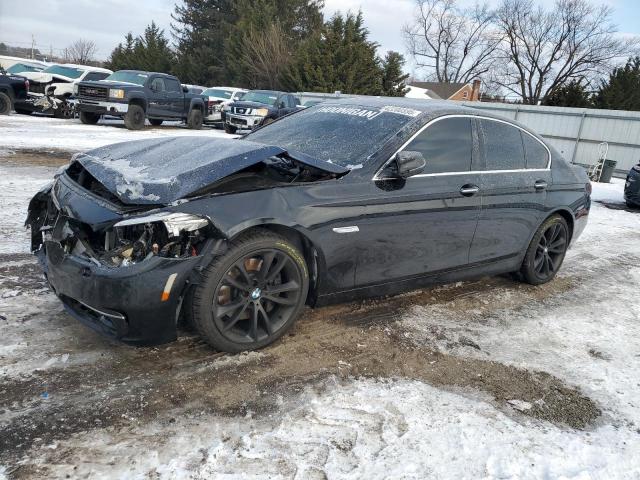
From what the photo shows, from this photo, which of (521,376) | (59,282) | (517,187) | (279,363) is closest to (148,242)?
(59,282)

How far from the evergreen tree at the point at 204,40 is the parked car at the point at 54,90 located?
25099 millimetres

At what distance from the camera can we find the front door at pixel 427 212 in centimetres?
378

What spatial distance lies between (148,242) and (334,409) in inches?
54.4

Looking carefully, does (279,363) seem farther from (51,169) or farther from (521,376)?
(51,169)

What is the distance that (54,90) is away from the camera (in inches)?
719

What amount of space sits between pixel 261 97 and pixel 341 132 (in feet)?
54.7

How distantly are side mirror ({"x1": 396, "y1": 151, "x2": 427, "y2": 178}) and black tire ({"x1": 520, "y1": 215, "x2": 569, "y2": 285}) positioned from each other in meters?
1.98

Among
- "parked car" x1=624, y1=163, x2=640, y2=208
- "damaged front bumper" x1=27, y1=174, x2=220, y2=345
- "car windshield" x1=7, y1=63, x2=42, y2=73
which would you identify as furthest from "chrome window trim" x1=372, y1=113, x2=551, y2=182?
"car windshield" x1=7, y1=63, x2=42, y2=73

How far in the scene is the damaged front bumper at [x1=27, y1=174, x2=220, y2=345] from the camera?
9.46 ft

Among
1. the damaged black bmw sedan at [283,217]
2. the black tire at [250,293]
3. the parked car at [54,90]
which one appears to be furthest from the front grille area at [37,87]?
the black tire at [250,293]

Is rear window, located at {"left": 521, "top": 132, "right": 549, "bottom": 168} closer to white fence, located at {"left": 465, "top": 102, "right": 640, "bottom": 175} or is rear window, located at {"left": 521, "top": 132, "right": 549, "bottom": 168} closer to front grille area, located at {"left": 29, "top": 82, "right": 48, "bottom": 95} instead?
white fence, located at {"left": 465, "top": 102, "right": 640, "bottom": 175}

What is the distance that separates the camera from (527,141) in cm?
502

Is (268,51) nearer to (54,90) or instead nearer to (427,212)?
(54,90)

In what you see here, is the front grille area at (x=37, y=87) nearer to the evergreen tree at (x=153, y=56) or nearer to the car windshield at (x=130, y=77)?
the car windshield at (x=130, y=77)
